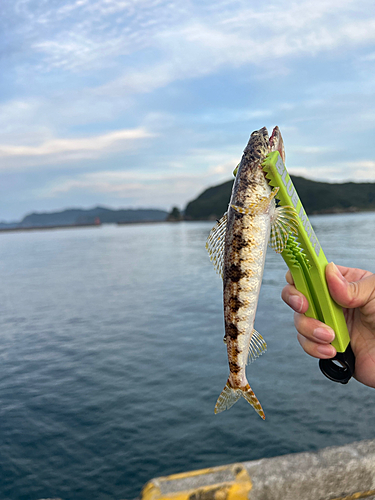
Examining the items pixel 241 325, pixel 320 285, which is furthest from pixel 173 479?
pixel 320 285

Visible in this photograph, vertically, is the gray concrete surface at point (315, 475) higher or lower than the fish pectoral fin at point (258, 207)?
lower

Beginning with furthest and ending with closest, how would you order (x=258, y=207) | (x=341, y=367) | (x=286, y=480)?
(x=341, y=367) → (x=286, y=480) → (x=258, y=207)

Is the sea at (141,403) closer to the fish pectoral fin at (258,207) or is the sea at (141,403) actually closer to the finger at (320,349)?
the finger at (320,349)

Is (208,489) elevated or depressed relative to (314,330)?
depressed

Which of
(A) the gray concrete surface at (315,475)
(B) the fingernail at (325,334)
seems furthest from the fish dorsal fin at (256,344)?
(A) the gray concrete surface at (315,475)

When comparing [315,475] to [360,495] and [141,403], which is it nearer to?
[360,495]

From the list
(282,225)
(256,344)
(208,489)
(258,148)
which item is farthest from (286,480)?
(258,148)

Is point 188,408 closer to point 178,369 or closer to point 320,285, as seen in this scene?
point 178,369
